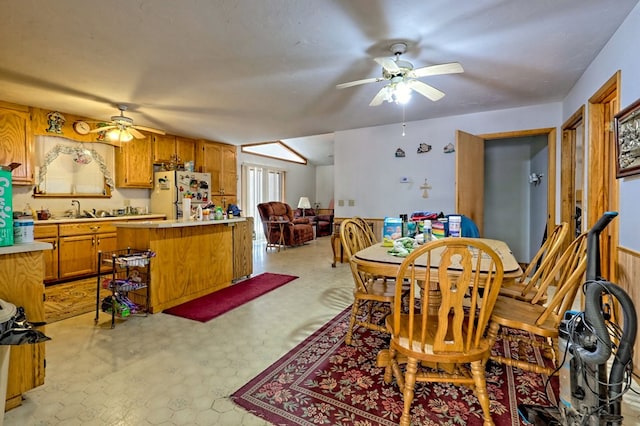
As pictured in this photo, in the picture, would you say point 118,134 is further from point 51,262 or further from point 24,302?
point 24,302

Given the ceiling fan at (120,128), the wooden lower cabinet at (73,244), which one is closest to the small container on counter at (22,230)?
the wooden lower cabinet at (73,244)

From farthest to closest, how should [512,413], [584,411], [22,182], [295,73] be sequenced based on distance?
[22,182], [295,73], [512,413], [584,411]

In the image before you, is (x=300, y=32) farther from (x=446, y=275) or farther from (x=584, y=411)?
(x=584, y=411)

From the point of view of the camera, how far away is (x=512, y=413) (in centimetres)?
161

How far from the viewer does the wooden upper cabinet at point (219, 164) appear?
6.52 meters

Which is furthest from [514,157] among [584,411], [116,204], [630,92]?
[116,204]

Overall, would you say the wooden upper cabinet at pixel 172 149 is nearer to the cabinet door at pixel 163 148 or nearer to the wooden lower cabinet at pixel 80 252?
the cabinet door at pixel 163 148

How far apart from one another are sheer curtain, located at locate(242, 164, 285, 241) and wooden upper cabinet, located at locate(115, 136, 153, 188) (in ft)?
8.63

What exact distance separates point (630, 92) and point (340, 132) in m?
4.05

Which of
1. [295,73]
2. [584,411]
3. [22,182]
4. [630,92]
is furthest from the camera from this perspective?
→ [22,182]

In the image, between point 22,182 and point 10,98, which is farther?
point 22,182

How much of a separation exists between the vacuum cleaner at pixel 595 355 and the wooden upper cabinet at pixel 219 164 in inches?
251

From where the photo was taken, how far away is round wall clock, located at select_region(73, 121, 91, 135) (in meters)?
4.73

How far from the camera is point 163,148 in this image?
5891 mm
